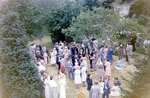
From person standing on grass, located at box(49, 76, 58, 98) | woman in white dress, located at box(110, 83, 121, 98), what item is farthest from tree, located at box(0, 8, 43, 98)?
woman in white dress, located at box(110, 83, 121, 98)

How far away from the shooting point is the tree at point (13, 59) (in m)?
7.95

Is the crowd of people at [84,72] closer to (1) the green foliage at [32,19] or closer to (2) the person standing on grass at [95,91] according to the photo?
(2) the person standing on grass at [95,91]

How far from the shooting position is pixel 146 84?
366 cm

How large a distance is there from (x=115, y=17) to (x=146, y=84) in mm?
12373

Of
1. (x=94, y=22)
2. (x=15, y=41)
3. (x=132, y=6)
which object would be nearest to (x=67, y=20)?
(x=94, y=22)

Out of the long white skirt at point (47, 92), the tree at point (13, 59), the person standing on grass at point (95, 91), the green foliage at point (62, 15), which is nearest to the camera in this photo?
the tree at point (13, 59)

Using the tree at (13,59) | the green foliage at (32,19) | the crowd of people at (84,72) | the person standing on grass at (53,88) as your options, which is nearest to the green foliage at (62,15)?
the green foliage at (32,19)

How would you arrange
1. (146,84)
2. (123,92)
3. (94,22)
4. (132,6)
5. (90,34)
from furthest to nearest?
(132,6) → (90,34) → (94,22) → (123,92) → (146,84)

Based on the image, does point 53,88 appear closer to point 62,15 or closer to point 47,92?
point 47,92

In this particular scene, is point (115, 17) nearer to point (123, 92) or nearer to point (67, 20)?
point (67, 20)

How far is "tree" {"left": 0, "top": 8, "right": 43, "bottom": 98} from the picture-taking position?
7949mm

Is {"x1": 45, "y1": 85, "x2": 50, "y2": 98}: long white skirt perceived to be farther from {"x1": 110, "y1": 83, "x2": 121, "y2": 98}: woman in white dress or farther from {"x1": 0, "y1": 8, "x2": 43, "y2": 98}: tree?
{"x1": 110, "y1": 83, "x2": 121, "y2": 98}: woman in white dress

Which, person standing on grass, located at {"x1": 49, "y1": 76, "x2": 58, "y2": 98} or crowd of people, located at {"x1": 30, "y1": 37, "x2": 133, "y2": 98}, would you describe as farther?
person standing on grass, located at {"x1": 49, "y1": 76, "x2": 58, "y2": 98}

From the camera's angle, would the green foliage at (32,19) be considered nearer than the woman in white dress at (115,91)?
No
